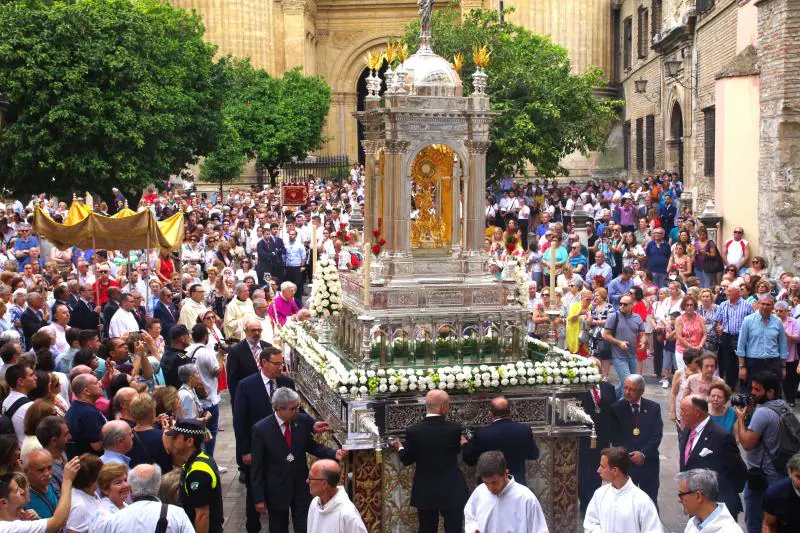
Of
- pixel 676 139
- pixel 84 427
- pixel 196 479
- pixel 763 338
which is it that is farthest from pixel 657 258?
pixel 676 139

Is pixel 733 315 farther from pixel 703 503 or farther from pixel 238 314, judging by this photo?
pixel 703 503

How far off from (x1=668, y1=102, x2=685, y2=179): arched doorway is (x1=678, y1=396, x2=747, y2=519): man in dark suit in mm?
28084

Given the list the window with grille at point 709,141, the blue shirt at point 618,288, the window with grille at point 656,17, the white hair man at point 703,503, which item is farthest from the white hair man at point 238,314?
the window with grille at point 656,17

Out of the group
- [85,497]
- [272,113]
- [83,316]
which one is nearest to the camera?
[85,497]

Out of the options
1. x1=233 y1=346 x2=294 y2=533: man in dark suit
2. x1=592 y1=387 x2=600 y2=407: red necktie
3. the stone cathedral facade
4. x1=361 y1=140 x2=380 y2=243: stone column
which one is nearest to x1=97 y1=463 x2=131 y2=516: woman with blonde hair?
x1=233 y1=346 x2=294 y2=533: man in dark suit

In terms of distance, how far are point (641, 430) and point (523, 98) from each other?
2447cm

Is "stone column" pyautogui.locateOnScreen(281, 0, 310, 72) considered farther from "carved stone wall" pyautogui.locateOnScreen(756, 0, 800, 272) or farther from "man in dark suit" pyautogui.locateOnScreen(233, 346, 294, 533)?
"man in dark suit" pyautogui.locateOnScreen(233, 346, 294, 533)

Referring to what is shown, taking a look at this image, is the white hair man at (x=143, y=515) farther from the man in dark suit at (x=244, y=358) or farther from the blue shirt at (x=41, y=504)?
the man in dark suit at (x=244, y=358)

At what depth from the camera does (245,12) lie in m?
52.8

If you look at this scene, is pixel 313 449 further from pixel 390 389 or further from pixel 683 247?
pixel 683 247

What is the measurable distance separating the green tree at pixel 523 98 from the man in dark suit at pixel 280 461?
23.6m

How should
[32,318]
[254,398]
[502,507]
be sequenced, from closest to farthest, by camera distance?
[502,507] < [254,398] < [32,318]

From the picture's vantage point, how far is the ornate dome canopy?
11.4 meters

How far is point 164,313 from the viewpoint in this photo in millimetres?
14719
